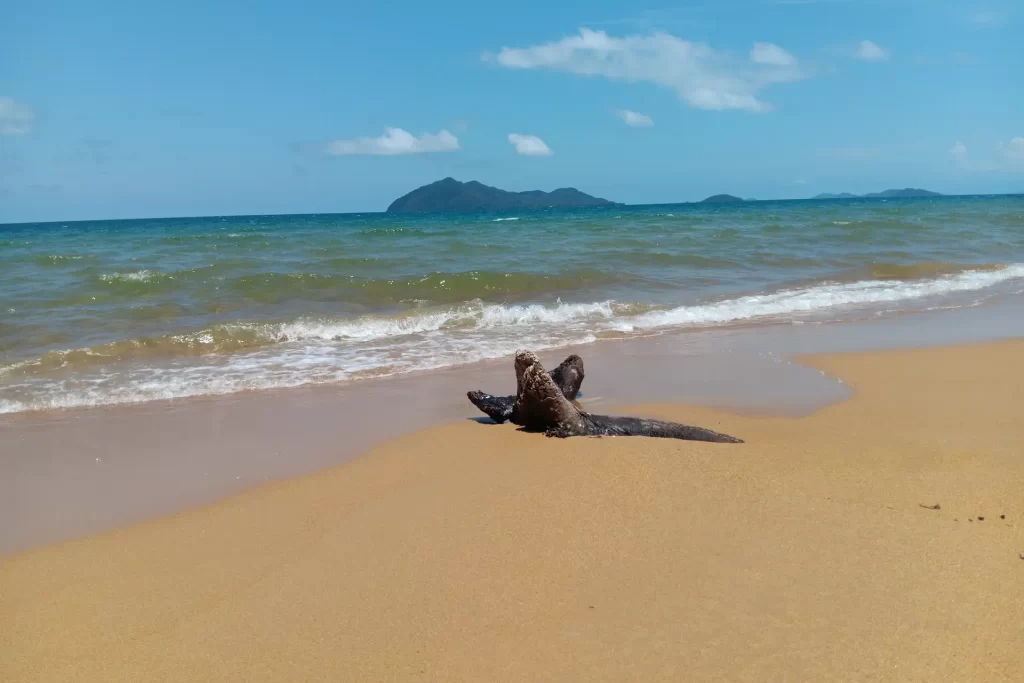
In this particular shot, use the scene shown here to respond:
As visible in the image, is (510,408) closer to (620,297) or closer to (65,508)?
(65,508)

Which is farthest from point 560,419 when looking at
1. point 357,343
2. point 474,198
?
point 474,198

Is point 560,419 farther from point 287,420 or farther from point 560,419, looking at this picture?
point 287,420

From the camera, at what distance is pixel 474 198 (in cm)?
10969

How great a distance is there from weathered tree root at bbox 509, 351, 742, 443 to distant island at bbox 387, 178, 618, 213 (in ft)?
320

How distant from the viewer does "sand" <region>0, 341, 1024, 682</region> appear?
2504 mm

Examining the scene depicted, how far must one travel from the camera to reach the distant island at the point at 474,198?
108m

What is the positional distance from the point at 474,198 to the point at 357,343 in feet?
336

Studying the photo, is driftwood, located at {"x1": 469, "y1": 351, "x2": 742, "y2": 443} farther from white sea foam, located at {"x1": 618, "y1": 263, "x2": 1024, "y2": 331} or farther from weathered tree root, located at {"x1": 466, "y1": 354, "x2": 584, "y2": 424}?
white sea foam, located at {"x1": 618, "y1": 263, "x2": 1024, "y2": 331}

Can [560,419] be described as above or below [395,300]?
below

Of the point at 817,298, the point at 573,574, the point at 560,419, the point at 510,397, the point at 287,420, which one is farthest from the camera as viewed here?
the point at 817,298

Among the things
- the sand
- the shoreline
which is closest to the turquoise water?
the shoreline

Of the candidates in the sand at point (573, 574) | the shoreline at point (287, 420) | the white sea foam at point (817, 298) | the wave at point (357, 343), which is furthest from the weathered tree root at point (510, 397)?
the white sea foam at point (817, 298)

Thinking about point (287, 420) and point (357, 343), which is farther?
point (357, 343)

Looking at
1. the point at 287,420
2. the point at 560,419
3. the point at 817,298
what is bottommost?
the point at 287,420
